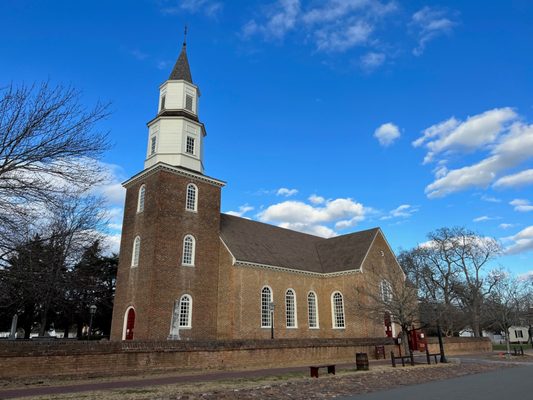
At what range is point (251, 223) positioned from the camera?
1569 inches

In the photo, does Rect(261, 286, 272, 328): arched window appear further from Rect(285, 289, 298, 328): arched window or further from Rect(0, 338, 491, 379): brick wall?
Rect(0, 338, 491, 379): brick wall

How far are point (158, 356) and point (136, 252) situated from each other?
12221 millimetres

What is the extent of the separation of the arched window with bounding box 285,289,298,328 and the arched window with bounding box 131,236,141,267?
504 inches

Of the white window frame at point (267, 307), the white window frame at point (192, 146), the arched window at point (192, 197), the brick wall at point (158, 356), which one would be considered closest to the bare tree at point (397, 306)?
the brick wall at point (158, 356)

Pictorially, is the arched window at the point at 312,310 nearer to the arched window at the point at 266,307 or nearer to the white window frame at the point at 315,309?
the white window frame at the point at 315,309

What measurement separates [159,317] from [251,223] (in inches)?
614

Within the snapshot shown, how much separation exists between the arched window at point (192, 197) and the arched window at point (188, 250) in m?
2.32

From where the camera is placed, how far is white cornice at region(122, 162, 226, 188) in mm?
29172

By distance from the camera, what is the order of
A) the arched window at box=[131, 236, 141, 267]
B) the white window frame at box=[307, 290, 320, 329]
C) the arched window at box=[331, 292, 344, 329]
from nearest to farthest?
1. the arched window at box=[131, 236, 141, 267]
2. the white window frame at box=[307, 290, 320, 329]
3. the arched window at box=[331, 292, 344, 329]

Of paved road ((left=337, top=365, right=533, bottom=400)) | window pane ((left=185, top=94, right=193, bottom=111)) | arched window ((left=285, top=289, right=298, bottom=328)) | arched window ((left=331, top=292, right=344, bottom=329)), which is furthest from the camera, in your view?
arched window ((left=331, top=292, right=344, bottom=329))

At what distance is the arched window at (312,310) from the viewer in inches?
1436

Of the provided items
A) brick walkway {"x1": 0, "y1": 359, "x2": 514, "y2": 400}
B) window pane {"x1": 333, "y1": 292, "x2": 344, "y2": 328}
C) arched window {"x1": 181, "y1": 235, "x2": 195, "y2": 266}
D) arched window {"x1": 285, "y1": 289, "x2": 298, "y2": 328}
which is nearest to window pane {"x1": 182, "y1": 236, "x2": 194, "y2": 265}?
arched window {"x1": 181, "y1": 235, "x2": 195, "y2": 266}

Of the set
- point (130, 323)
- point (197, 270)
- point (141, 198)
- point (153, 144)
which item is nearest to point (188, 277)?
point (197, 270)

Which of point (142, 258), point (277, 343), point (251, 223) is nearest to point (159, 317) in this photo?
point (142, 258)
